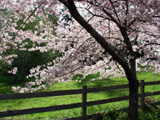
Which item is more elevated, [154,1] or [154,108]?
[154,1]

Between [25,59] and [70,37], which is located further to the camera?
[25,59]

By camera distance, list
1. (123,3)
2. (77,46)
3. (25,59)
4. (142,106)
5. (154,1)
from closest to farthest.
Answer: (154,1)
(123,3)
(77,46)
(142,106)
(25,59)

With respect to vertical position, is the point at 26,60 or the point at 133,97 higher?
the point at 26,60

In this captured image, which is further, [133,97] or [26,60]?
[26,60]

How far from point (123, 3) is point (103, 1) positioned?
65 cm

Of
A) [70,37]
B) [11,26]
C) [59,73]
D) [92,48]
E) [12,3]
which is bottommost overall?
[59,73]

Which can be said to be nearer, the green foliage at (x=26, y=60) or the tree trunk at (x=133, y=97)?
the tree trunk at (x=133, y=97)

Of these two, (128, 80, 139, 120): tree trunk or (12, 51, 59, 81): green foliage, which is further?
(12, 51, 59, 81): green foliage

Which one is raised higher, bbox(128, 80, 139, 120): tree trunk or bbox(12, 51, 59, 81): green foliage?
bbox(12, 51, 59, 81): green foliage

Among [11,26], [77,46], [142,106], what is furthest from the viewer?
[142,106]

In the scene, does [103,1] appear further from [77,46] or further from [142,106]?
[142,106]

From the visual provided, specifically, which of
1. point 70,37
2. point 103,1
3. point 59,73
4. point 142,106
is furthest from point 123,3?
point 142,106

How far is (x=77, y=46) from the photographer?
535 cm

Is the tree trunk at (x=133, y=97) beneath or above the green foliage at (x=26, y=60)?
beneath
